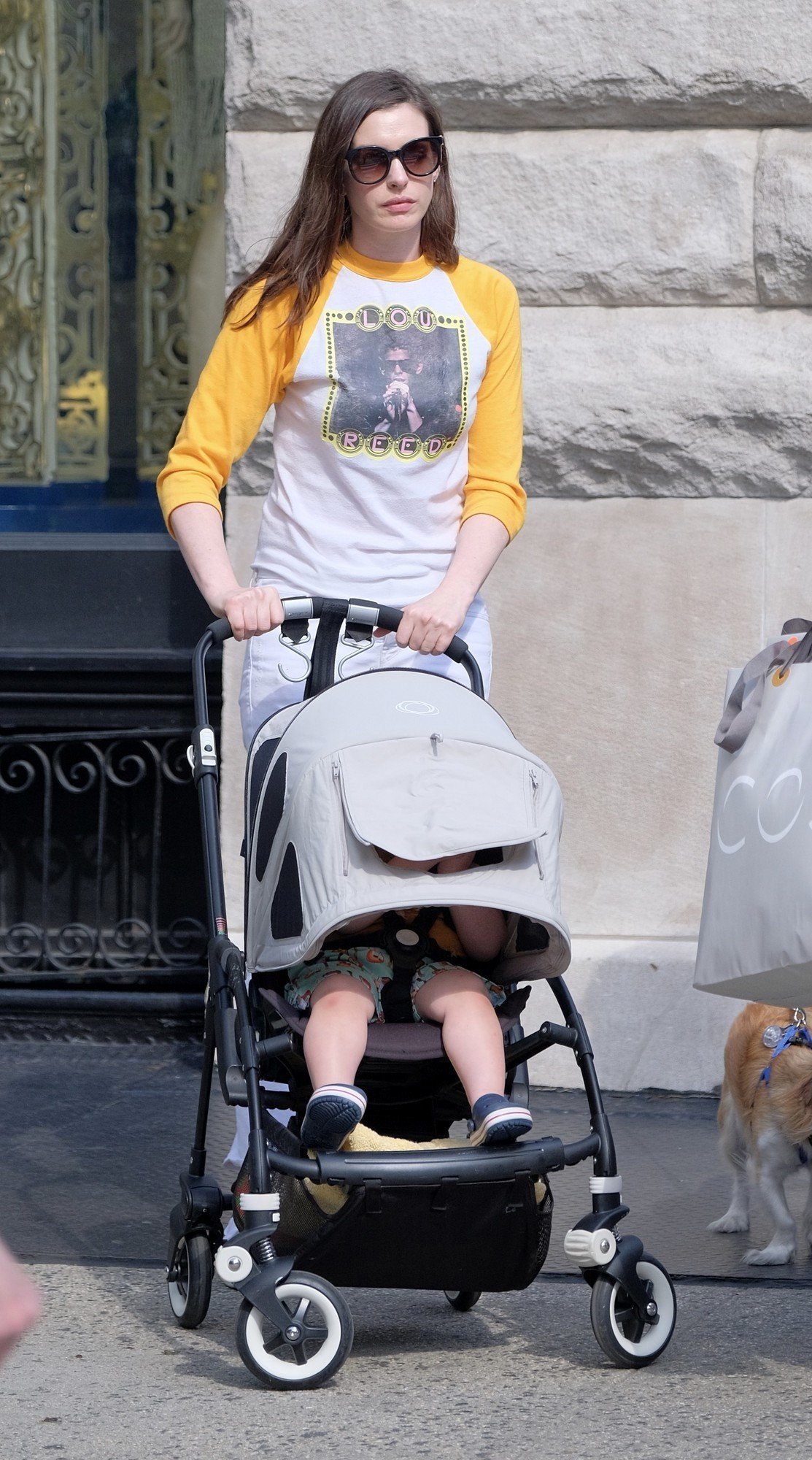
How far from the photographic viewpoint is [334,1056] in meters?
2.97

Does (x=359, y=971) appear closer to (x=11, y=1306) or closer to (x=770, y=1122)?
(x=770, y=1122)

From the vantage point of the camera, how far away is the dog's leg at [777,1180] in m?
3.90

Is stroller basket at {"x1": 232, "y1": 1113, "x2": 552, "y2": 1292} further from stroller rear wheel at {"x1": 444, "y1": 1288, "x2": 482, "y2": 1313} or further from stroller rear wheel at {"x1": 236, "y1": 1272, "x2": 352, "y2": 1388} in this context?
stroller rear wheel at {"x1": 444, "y1": 1288, "x2": 482, "y2": 1313}

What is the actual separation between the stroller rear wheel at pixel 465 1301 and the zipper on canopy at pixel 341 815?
1.04 m

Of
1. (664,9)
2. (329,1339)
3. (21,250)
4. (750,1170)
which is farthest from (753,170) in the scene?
(329,1339)

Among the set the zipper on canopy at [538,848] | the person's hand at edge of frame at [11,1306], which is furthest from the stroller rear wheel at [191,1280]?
the person's hand at edge of frame at [11,1306]

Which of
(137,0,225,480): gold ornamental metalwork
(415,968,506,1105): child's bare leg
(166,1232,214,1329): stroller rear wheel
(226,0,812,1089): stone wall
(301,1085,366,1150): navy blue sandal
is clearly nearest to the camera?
(301,1085,366,1150): navy blue sandal

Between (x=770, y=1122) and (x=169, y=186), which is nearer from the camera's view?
(x=770, y=1122)

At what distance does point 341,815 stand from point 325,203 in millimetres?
1353

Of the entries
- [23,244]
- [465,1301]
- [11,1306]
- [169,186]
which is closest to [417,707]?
[465,1301]

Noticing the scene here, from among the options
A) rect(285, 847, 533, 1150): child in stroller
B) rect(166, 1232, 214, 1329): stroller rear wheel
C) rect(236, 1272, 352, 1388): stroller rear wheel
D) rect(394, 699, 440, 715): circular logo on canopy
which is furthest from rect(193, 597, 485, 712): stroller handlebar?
rect(236, 1272, 352, 1388): stroller rear wheel

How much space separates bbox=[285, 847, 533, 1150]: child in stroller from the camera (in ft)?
9.66

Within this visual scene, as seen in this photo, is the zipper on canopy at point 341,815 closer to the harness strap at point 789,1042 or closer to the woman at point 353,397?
the woman at point 353,397

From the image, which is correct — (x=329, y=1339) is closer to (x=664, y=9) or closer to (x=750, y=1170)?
(x=750, y=1170)
